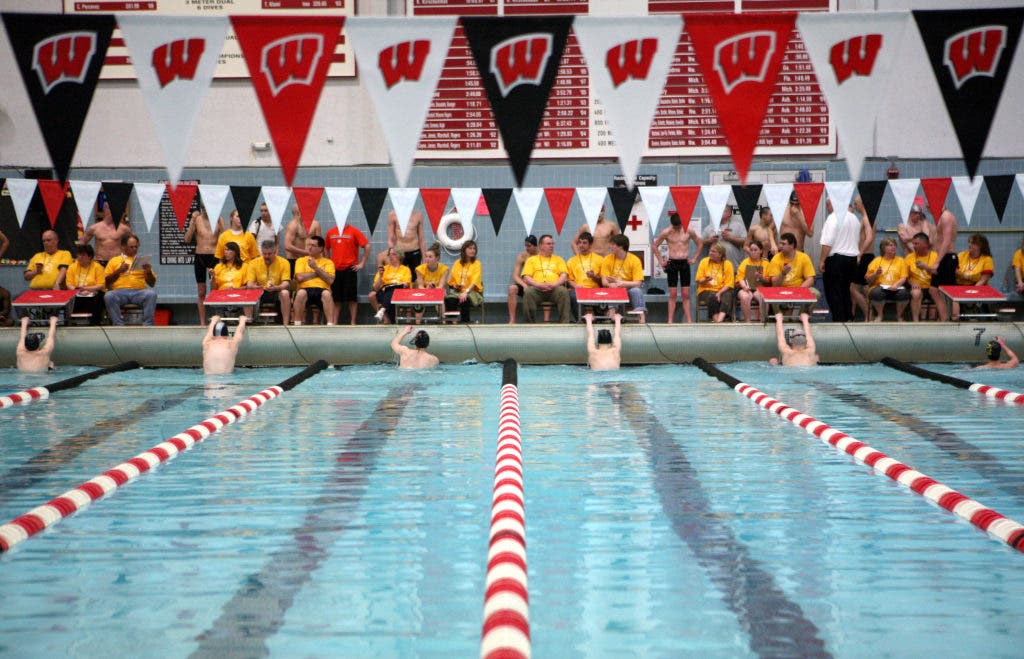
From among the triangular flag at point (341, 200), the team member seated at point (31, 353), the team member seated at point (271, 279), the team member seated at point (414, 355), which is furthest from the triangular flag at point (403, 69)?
the team member seated at point (271, 279)

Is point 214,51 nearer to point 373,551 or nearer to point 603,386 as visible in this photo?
point 603,386

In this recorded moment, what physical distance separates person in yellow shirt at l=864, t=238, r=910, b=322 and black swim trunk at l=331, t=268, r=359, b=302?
6280mm

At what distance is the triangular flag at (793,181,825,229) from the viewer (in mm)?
11219

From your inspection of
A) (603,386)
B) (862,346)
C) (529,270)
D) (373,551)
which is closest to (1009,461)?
(373,551)

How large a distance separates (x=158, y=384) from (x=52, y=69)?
3.03m

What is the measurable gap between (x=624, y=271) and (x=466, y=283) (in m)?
1.91

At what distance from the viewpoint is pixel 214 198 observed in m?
11.9

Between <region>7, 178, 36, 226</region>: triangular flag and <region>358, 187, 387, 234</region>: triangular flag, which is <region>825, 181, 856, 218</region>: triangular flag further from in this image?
<region>7, 178, 36, 226</region>: triangular flag

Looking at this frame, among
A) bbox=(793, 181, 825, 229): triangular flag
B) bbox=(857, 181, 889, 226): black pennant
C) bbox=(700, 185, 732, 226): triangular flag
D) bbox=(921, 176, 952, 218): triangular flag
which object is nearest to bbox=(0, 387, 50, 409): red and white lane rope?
bbox=(700, 185, 732, 226): triangular flag

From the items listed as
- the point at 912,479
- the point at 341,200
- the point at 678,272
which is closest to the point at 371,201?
the point at 341,200

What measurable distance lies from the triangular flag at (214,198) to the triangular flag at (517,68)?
5.99m

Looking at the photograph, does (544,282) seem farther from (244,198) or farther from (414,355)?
(244,198)

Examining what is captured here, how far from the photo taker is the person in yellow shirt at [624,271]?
37.7 ft

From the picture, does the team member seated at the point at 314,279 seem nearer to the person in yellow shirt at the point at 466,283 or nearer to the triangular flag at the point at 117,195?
the person in yellow shirt at the point at 466,283
